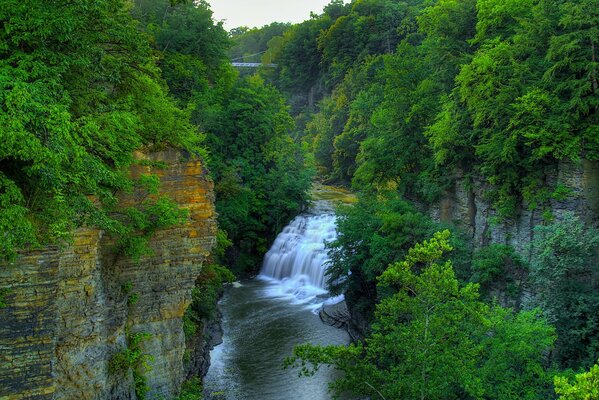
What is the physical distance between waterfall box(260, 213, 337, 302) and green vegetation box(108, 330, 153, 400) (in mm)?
17387

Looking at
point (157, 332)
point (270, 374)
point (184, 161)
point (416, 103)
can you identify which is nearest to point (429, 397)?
point (157, 332)

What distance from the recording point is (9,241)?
7.64 meters

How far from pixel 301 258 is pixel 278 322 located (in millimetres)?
6947

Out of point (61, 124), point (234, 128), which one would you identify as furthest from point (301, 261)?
point (61, 124)

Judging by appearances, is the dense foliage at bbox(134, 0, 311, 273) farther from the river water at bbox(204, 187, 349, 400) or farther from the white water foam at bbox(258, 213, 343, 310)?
the river water at bbox(204, 187, 349, 400)

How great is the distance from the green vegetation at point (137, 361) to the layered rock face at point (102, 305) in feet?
0.41

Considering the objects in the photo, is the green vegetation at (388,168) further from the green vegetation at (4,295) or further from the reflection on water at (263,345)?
the reflection on water at (263,345)

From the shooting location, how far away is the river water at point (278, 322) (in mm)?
20219

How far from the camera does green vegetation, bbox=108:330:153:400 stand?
1088cm

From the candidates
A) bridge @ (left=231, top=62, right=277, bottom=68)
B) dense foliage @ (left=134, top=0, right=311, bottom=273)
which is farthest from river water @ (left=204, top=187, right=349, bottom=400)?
bridge @ (left=231, top=62, right=277, bottom=68)

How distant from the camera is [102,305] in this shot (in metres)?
10.3

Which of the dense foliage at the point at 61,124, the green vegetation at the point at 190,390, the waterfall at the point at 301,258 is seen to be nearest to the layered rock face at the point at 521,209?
the waterfall at the point at 301,258

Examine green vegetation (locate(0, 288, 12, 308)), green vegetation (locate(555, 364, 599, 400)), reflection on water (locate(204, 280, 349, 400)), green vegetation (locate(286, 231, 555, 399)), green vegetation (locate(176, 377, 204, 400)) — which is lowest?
reflection on water (locate(204, 280, 349, 400))

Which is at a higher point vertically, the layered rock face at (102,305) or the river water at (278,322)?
the layered rock face at (102,305)
